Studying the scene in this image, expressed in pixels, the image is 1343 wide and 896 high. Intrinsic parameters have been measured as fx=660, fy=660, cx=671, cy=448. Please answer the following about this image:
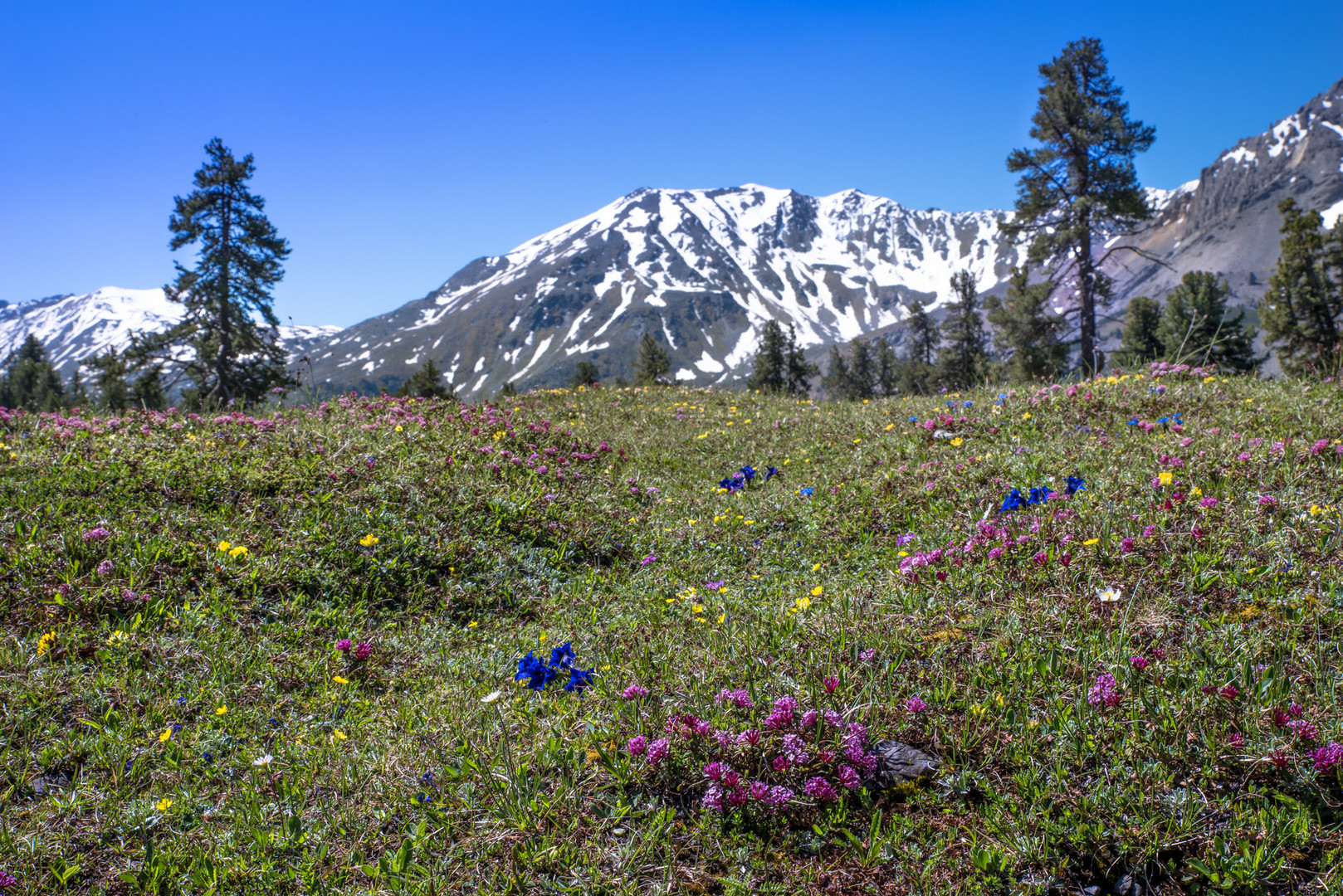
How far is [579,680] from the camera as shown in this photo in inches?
137

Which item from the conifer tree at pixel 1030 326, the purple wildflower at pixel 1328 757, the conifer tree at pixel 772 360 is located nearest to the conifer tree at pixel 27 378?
the conifer tree at pixel 772 360

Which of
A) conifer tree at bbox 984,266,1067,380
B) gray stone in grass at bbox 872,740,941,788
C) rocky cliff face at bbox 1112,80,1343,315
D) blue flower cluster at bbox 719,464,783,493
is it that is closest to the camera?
gray stone in grass at bbox 872,740,941,788

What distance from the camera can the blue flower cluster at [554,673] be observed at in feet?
11.4

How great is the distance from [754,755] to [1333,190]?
251099 millimetres

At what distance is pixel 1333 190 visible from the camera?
172 meters

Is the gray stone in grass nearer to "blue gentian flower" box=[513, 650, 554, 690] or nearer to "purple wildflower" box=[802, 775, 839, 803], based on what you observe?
"purple wildflower" box=[802, 775, 839, 803]

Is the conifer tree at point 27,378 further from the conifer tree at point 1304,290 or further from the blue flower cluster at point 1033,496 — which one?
the conifer tree at point 1304,290

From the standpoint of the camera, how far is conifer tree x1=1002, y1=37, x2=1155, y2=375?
23422 millimetres

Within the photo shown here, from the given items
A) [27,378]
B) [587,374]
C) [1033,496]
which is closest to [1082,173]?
[587,374]

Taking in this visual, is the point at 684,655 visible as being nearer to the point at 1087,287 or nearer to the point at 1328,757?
the point at 1328,757

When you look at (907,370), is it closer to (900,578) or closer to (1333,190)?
(900,578)

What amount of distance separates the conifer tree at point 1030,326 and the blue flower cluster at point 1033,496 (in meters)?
19.6

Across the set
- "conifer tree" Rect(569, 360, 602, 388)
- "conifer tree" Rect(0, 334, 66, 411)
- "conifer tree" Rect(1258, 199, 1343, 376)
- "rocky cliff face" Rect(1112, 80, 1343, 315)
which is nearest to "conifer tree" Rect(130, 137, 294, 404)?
"conifer tree" Rect(569, 360, 602, 388)

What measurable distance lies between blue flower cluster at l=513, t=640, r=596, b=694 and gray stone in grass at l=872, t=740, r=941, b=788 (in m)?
1.50
